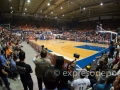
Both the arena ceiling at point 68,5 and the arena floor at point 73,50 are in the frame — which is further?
the arena ceiling at point 68,5

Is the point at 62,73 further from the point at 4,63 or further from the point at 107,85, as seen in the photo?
the point at 4,63

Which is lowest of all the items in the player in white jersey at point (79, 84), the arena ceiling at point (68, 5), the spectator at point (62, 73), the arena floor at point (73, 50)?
the arena floor at point (73, 50)

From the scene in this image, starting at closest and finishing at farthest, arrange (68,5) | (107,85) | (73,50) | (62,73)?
(62,73)
(107,85)
(73,50)
(68,5)

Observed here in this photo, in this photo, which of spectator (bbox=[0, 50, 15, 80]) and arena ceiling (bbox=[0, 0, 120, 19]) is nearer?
spectator (bbox=[0, 50, 15, 80])

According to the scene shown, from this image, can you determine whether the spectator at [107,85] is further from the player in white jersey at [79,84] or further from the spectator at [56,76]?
the spectator at [56,76]

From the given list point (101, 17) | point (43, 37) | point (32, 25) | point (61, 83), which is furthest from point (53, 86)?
point (32, 25)

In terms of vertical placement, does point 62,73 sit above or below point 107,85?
above

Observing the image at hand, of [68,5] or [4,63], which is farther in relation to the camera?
[68,5]

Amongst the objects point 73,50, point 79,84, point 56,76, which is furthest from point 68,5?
point 56,76

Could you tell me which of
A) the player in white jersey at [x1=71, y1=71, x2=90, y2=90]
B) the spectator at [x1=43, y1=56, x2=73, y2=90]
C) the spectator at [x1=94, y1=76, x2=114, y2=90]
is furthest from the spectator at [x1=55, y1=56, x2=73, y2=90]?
the spectator at [x1=94, y1=76, x2=114, y2=90]

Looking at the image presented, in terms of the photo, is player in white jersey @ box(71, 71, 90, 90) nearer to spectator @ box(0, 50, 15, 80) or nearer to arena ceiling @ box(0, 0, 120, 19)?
spectator @ box(0, 50, 15, 80)

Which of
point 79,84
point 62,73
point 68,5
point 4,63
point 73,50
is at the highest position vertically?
point 68,5

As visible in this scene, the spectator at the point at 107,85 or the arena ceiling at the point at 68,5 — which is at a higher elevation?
the arena ceiling at the point at 68,5

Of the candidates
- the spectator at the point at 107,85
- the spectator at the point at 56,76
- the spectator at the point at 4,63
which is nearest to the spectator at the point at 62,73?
the spectator at the point at 56,76
